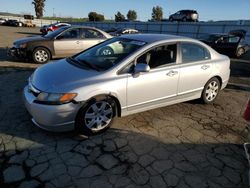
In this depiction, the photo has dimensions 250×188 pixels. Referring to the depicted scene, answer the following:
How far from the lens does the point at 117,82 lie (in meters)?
3.76

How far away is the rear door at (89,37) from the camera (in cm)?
934

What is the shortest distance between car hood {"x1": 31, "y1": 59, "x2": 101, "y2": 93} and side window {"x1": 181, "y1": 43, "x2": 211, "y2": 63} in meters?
1.84

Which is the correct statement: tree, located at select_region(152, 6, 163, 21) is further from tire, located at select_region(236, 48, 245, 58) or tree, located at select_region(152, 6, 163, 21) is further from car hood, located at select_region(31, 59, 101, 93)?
car hood, located at select_region(31, 59, 101, 93)

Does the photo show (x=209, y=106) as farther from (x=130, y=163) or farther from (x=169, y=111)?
(x=130, y=163)

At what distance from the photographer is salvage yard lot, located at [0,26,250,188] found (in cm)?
290

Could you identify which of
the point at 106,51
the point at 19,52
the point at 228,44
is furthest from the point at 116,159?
the point at 228,44

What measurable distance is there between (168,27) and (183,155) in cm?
2750

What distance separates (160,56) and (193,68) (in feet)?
2.67

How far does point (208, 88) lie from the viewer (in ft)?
17.1

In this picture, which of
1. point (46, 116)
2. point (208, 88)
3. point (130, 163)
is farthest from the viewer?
point (208, 88)

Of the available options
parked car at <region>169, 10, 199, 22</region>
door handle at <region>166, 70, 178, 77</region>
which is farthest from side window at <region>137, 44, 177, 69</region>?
parked car at <region>169, 10, 199, 22</region>

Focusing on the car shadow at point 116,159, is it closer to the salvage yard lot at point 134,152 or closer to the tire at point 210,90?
the salvage yard lot at point 134,152

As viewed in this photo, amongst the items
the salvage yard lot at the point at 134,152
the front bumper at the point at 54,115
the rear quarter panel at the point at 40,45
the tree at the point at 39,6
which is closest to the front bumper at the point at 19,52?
the rear quarter panel at the point at 40,45

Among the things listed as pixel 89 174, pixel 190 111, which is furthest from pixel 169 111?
pixel 89 174
